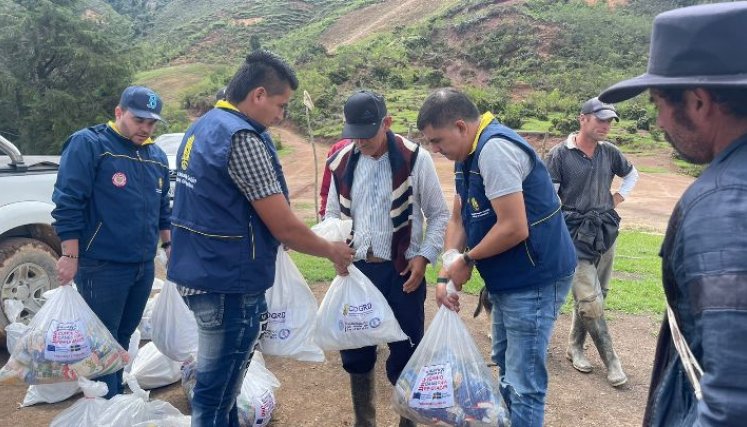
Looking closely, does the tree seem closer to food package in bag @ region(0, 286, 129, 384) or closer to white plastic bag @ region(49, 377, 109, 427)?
food package in bag @ region(0, 286, 129, 384)

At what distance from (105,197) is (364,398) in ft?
5.86

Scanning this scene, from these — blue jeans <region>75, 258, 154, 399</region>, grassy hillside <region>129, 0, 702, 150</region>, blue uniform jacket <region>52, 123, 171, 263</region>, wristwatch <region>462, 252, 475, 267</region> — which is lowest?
grassy hillside <region>129, 0, 702, 150</region>

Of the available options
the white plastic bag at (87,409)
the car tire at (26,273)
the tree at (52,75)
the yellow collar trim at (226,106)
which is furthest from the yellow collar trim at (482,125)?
the tree at (52,75)

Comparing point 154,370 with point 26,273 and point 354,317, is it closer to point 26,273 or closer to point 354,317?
point 26,273

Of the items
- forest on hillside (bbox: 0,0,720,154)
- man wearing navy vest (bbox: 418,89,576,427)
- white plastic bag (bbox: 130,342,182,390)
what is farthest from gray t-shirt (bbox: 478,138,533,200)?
forest on hillside (bbox: 0,0,720,154)

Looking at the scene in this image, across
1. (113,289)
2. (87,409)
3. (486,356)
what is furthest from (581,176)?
(87,409)

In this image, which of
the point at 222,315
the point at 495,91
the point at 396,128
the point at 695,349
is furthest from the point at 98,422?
the point at 495,91

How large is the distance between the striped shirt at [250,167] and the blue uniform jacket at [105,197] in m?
1.19

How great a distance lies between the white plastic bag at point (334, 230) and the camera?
294 centimetres

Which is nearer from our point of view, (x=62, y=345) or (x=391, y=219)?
(x=62, y=345)

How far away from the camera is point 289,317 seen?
288cm

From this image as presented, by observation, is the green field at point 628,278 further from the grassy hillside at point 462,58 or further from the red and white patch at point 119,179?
the grassy hillside at point 462,58

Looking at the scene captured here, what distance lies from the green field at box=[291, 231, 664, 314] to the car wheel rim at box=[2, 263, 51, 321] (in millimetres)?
2723

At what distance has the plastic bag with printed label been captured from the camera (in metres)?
2.54
